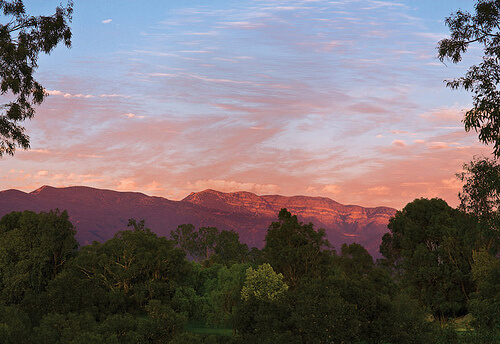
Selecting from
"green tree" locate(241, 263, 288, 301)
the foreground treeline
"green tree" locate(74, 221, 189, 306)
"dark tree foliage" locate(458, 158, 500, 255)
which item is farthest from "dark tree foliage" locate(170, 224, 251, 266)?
"dark tree foliage" locate(458, 158, 500, 255)

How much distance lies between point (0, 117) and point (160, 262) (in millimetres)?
29150

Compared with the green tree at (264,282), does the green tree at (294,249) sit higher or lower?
higher

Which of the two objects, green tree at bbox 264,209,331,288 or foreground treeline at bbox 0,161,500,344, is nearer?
foreground treeline at bbox 0,161,500,344

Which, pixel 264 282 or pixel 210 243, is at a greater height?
pixel 210 243

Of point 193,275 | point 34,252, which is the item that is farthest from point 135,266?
point 193,275

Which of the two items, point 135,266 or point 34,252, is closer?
point 135,266

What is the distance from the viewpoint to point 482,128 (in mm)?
24734

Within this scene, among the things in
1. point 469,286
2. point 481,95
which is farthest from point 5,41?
point 469,286

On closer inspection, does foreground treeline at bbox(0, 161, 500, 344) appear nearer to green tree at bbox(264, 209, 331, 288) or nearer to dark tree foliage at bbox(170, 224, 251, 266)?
→ green tree at bbox(264, 209, 331, 288)

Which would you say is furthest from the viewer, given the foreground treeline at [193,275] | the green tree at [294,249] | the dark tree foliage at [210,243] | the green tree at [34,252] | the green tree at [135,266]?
the dark tree foliage at [210,243]

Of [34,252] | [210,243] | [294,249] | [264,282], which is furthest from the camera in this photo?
[210,243]

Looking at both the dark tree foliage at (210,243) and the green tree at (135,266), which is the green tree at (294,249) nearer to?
the green tree at (135,266)

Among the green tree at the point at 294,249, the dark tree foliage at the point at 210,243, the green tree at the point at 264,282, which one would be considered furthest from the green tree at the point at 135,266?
the dark tree foliage at the point at 210,243

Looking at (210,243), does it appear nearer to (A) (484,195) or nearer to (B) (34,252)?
(B) (34,252)
